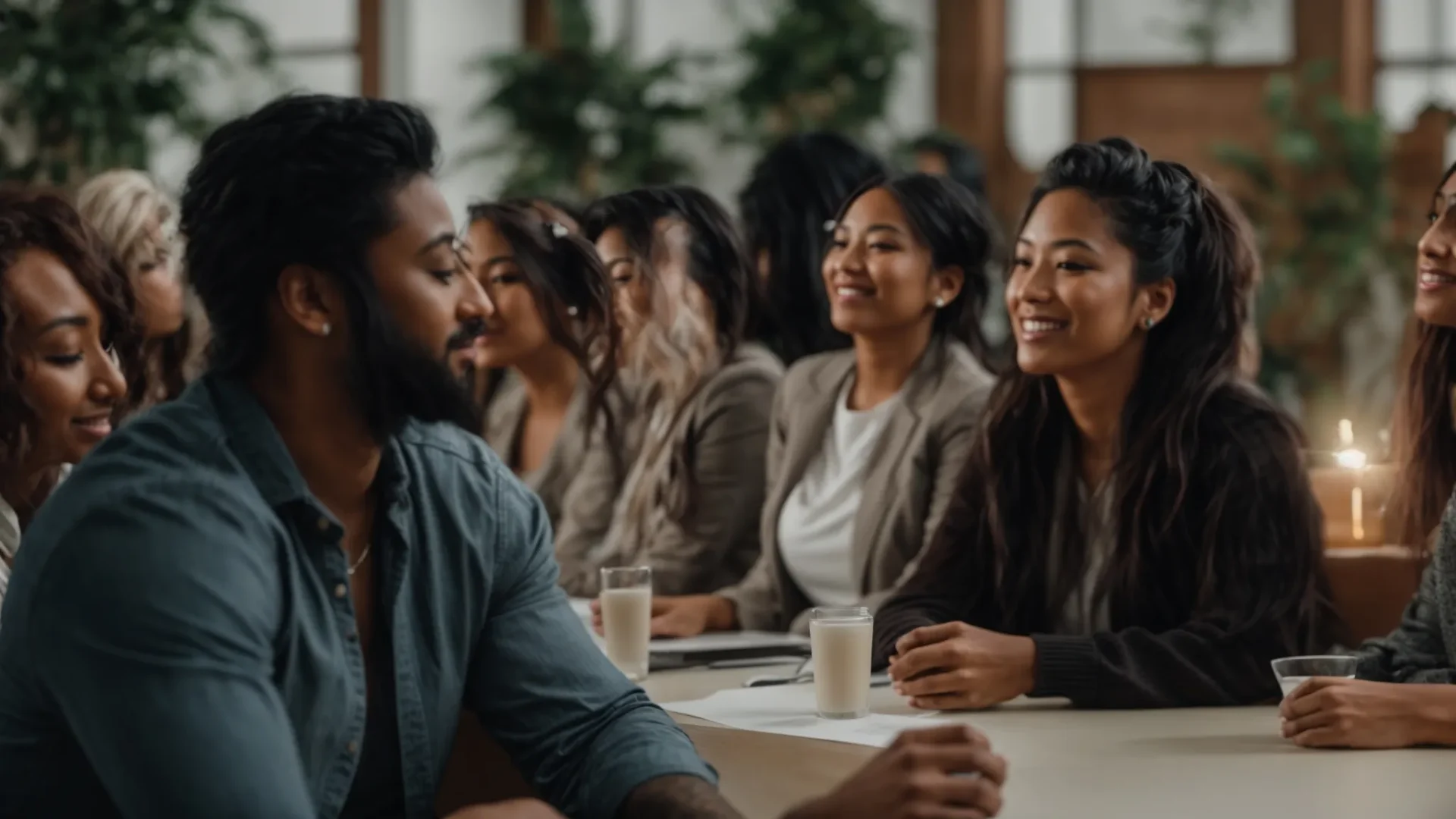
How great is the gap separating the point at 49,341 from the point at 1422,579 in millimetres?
1709

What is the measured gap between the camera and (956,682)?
83.2 inches

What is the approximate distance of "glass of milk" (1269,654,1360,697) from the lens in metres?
1.96

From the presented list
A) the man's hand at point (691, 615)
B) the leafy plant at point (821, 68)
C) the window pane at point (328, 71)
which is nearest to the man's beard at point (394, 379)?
the man's hand at point (691, 615)

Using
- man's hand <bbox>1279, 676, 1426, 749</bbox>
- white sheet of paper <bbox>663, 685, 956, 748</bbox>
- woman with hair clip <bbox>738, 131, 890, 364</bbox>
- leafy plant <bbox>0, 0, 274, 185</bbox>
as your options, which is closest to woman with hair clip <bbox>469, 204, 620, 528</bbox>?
woman with hair clip <bbox>738, 131, 890, 364</bbox>

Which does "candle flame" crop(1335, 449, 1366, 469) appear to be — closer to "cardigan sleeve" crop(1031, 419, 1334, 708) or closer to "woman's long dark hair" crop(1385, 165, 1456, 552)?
"woman's long dark hair" crop(1385, 165, 1456, 552)

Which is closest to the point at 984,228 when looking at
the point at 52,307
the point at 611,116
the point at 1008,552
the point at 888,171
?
the point at 888,171

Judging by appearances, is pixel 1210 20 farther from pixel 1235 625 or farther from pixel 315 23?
pixel 1235 625

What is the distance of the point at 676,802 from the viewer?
174cm

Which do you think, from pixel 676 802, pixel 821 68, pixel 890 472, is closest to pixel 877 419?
pixel 890 472

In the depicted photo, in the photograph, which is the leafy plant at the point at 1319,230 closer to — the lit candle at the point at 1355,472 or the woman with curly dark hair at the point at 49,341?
the lit candle at the point at 1355,472

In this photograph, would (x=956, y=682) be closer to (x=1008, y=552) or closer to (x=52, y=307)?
(x=1008, y=552)

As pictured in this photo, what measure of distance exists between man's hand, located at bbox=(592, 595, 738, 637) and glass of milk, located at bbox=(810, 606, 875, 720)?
748 millimetres

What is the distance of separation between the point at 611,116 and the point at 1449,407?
540 centimetres

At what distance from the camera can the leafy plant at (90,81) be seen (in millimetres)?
5609
